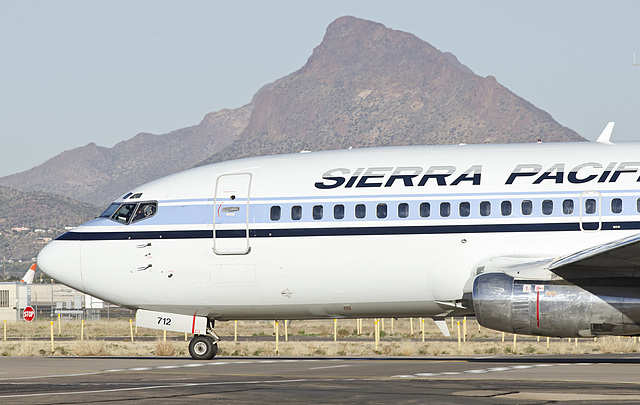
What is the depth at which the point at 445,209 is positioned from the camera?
22.0 metres

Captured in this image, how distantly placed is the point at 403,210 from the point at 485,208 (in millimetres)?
1780

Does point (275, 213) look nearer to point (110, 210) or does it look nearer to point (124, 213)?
point (124, 213)

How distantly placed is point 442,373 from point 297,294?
4454 mm

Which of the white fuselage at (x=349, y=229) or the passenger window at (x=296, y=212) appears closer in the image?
the white fuselage at (x=349, y=229)

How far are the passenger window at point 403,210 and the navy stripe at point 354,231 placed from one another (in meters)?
0.27

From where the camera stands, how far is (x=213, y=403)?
14969 mm

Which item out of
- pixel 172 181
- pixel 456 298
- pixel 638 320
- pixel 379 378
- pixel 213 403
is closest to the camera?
pixel 213 403

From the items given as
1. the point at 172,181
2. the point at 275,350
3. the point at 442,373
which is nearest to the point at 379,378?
the point at 442,373

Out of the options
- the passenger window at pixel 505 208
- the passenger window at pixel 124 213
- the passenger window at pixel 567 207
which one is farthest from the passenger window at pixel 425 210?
the passenger window at pixel 124 213

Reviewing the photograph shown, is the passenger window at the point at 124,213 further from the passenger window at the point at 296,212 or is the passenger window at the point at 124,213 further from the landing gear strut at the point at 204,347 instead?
the passenger window at the point at 296,212

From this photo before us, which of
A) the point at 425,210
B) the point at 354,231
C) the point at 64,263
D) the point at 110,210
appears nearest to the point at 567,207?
the point at 425,210

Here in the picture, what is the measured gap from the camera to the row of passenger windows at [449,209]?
21.4m

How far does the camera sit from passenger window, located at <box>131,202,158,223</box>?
78.8ft

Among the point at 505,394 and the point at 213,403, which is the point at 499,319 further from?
the point at 213,403
